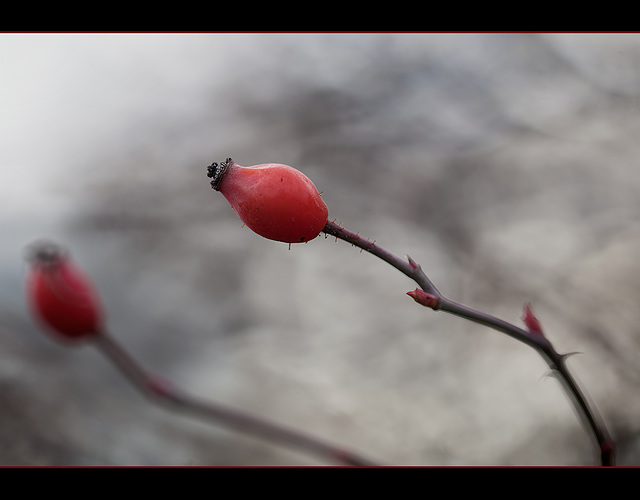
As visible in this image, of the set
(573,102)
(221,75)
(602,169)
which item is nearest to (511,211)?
(602,169)

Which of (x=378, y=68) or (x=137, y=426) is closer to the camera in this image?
(x=137, y=426)

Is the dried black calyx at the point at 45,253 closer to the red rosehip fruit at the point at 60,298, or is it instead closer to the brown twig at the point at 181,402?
the red rosehip fruit at the point at 60,298

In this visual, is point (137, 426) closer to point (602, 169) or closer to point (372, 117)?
point (372, 117)

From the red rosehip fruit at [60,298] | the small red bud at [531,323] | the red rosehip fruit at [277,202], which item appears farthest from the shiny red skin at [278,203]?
the small red bud at [531,323]

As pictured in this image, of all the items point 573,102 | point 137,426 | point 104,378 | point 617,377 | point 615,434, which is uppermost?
point 573,102

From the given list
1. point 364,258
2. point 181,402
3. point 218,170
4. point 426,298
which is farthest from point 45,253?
point 364,258

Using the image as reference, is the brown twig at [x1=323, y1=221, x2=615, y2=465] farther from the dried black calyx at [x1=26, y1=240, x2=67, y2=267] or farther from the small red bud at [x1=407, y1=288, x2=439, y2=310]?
the dried black calyx at [x1=26, y1=240, x2=67, y2=267]

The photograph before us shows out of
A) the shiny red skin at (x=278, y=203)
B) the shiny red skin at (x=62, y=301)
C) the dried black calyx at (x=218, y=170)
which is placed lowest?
the shiny red skin at (x=62, y=301)

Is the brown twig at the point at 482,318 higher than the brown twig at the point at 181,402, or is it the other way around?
the brown twig at the point at 482,318

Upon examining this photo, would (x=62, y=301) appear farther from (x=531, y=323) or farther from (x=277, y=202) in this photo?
(x=531, y=323)
